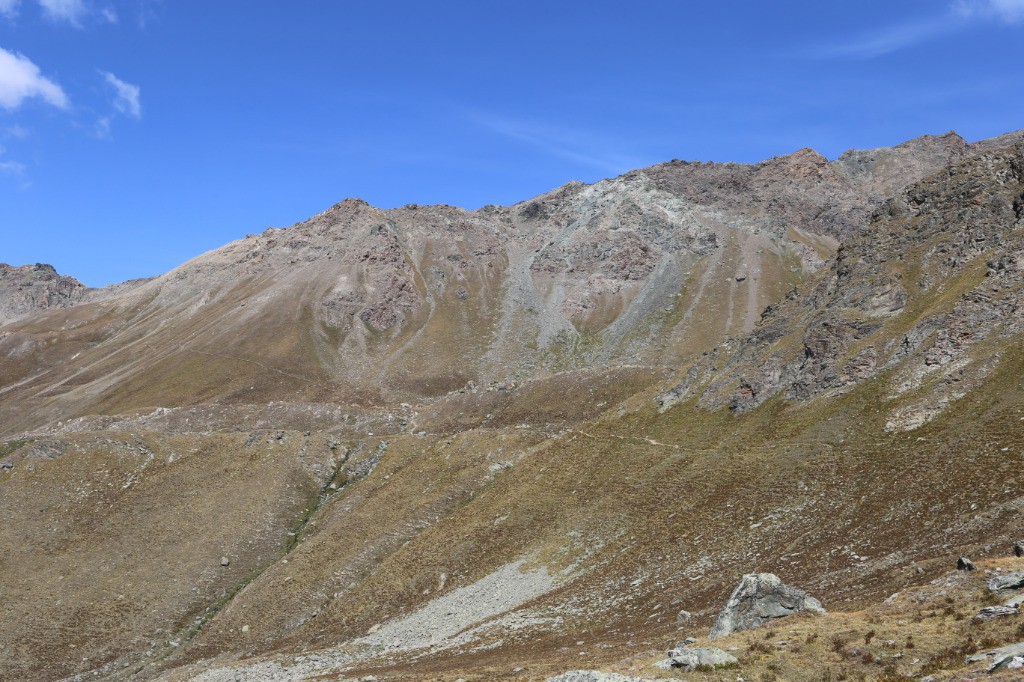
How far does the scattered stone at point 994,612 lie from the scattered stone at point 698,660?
26.8ft

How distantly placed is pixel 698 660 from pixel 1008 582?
11807mm

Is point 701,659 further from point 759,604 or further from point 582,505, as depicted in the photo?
point 582,505

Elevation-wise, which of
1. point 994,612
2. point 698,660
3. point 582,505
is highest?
point 582,505

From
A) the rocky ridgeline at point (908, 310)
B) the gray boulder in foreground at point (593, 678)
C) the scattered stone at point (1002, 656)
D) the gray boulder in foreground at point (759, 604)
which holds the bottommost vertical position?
the gray boulder in foreground at point (759, 604)

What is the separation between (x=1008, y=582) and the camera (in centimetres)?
2442

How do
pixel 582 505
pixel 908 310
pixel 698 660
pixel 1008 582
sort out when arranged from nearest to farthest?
pixel 698 660
pixel 1008 582
pixel 582 505
pixel 908 310

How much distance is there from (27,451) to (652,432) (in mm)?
77436

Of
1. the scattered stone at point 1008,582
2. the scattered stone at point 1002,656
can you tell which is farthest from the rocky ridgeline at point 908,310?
the scattered stone at point 1002,656

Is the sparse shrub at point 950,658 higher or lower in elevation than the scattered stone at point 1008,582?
higher

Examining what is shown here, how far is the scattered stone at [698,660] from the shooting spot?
23.5 m

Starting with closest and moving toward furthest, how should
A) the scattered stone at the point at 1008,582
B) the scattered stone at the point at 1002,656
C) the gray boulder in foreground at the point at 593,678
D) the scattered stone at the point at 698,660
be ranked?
the scattered stone at the point at 1002,656 → the gray boulder in foreground at the point at 593,678 → the scattered stone at the point at 698,660 → the scattered stone at the point at 1008,582

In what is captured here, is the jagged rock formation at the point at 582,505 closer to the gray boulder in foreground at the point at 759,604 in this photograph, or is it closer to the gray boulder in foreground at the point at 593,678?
the gray boulder in foreground at the point at 759,604

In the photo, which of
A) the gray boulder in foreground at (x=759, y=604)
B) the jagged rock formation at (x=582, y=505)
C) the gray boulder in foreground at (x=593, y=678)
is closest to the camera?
the gray boulder in foreground at (x=593, y=678)

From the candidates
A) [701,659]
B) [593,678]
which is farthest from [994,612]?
[593,678]
